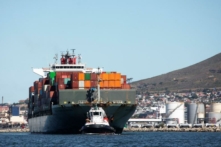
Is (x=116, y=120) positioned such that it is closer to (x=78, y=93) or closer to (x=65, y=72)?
(x=78, y=93)

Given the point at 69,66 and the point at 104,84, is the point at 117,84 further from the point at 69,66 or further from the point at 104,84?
the point at 69,66

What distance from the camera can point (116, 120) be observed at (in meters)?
109

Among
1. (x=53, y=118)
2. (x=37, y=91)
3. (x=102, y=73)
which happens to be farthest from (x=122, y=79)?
(x=37, y=91)

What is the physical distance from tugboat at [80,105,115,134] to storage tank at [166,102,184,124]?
298 ft

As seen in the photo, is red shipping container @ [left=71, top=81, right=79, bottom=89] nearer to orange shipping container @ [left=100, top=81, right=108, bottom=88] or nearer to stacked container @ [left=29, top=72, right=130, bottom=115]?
stacked container @ [left=29, top=72, right=130, bottom=115]

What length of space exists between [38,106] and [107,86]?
25.1 metres

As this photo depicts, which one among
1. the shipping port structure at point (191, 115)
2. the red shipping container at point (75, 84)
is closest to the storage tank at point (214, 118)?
the shipping port structure at point (191, 115)

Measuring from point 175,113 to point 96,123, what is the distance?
94.5 metres

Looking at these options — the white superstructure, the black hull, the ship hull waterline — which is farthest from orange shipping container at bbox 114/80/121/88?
the white superstructure

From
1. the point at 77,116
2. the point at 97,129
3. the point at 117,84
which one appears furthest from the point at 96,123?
the point at 117,84

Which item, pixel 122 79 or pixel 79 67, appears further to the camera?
pixel 79 67

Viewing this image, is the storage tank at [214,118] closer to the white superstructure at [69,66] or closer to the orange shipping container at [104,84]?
the white superstructure at [69,66]

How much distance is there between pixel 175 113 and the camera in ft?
635

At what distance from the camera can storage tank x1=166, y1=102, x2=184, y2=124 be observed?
193 m
